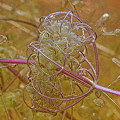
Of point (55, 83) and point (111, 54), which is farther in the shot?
point (111, 54)

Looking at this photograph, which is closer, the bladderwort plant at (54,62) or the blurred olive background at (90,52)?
the bladderwort plant at (54,62)

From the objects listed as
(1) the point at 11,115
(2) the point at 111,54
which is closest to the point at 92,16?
(2) the point at 111,54

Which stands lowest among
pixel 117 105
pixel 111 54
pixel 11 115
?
pixel 11 115

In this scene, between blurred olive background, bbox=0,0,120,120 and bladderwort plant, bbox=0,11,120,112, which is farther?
blurred olive background, bbox=0,0,120,120

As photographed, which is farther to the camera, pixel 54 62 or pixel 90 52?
pixel 90 52

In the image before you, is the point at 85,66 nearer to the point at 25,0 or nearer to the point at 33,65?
the point at 33,65

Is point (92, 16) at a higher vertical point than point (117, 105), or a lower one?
higher

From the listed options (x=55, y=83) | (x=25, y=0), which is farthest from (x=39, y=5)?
(x=55, y=83)
